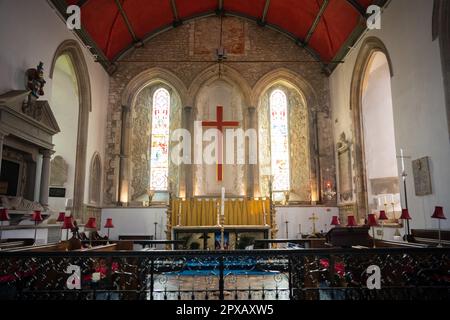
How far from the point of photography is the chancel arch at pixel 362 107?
1052 cm

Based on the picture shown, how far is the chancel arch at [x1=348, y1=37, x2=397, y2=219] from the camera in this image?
1052 centimetres

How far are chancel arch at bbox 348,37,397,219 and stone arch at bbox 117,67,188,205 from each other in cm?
576

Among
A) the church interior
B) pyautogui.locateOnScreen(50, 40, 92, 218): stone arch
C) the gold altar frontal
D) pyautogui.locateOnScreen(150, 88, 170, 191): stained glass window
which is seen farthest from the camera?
pyautogui.locateOnScreen(150, 88, 170, 191): stained glass window

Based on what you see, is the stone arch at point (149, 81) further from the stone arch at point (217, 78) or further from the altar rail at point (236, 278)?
the altar rail at point (236, 278)

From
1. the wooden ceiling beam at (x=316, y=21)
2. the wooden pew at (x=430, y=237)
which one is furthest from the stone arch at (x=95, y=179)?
the wooden pew at (x=430, y=237)

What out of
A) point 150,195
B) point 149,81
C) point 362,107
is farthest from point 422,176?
point 149,81

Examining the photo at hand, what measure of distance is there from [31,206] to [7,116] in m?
1.86

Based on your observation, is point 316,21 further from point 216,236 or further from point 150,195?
point 150,195

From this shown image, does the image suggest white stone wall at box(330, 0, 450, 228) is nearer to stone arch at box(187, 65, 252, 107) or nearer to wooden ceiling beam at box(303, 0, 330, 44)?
wooden ceiling beam at box(303, 0, 330, 44)

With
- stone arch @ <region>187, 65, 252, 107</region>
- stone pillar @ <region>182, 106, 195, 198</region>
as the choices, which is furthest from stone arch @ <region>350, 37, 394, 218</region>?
stone pillar @ <region>182, 106, 195, 198</region>

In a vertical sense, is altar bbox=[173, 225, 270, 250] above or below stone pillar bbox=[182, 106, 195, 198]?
below

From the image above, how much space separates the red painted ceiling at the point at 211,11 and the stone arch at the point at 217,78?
2.20 meters

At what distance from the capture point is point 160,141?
13258mm
